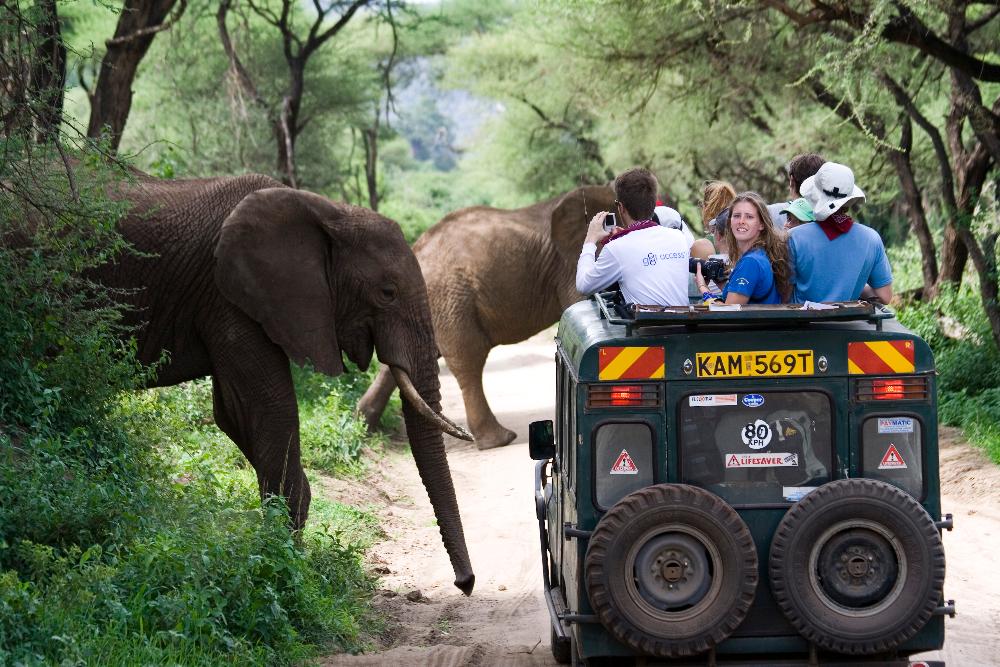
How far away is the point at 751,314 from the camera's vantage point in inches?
204

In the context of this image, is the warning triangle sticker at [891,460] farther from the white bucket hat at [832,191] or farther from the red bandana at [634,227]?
Result: the red bandana at [634,227]

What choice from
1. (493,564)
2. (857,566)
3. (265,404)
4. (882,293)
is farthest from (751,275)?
(493,564)

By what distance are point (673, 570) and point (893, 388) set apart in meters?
1.13

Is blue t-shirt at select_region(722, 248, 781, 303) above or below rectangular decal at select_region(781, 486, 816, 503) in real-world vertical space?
above

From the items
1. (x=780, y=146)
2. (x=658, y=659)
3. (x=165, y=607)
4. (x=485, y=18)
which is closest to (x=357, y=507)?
(x=165, y=607)

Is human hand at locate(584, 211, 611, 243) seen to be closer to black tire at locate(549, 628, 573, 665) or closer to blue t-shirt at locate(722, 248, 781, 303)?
blue t-shirt at locate(722, 248, 781, 303)

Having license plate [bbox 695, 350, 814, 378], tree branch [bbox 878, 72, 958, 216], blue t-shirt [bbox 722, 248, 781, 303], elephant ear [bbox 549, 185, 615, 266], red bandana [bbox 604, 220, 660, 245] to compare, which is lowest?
license plate [bbox 695, 350, 814, 378]

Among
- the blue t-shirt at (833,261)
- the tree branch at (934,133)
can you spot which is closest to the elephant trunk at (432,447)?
the blue t-shirt at (833,261)

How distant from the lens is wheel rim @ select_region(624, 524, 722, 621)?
505 centimetres

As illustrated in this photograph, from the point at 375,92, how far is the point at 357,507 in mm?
23454

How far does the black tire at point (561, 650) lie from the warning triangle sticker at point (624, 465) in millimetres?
1545

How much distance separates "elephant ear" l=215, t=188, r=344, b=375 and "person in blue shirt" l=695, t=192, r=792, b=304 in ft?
10.2

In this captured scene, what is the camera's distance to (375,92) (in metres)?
33.4

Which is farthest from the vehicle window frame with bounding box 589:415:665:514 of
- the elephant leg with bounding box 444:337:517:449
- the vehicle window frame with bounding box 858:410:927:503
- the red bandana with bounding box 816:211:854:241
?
the elephant leg with bounding box 444:337:517:449
